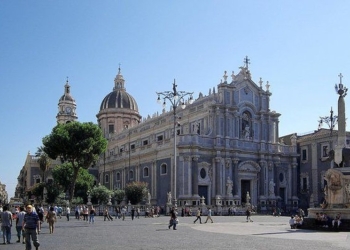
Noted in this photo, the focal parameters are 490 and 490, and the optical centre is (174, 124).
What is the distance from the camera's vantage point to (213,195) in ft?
192

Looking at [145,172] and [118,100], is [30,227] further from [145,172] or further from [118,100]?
[118,100]

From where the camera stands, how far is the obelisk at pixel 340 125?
99.5 feet

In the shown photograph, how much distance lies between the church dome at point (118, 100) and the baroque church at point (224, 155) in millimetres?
22654

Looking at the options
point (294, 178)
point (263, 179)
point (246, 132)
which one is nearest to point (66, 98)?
point (246, 132)

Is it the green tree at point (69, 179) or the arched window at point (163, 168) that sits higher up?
the arched window at point (163, 168)

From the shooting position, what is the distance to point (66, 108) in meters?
96.0

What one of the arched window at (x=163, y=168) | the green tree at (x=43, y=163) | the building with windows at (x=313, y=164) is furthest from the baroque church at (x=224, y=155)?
the green tree at (x=43, y=163)

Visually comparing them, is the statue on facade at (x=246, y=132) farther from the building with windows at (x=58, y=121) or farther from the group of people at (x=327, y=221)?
the building with windows at (x=58, y=121)

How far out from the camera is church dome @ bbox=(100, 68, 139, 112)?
304 ft

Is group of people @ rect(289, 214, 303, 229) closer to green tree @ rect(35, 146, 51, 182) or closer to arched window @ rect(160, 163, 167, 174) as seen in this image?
arched window @ rect(160, 163, 167, 174)

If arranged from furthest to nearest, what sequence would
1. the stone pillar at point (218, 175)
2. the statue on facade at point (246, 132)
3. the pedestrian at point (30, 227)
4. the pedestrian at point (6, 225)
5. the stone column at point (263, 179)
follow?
the statue on facade at point (246, 132) < the stone column at point (263, 179) < the stone pillar at point (218, 175) < the pedestrian at point (6, 225) < the pedestrian at point (30, 227)

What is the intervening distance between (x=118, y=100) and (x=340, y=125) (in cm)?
6550

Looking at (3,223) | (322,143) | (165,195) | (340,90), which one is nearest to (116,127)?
(165,195)

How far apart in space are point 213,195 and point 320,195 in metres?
16.1
